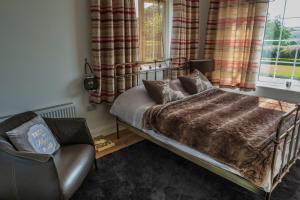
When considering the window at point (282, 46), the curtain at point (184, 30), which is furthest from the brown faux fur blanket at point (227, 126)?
the window at point (282, 46)

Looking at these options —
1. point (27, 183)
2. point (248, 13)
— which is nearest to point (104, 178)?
point (27, 183)

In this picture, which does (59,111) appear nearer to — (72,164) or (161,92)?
(72,164)

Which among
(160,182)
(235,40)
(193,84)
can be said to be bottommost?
(160,182)

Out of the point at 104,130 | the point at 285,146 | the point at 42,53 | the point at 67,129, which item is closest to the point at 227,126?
the point at 285,146

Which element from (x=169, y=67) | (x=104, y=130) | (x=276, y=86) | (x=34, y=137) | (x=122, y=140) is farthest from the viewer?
(x=169, y=67)

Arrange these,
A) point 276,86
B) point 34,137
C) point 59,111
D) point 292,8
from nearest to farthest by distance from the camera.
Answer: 1. point 34,137
2. point 59,111
3. point 292,8
4. point 276,86

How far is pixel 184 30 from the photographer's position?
371 centimetres

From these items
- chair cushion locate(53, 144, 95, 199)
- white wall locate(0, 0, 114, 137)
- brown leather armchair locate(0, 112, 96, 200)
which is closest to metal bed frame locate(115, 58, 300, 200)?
chair cushion locate(53, 144, 95, 199)

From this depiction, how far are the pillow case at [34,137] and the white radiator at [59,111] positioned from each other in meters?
0.39

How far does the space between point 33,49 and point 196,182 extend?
2.26 m

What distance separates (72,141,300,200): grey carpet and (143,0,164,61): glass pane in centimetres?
179

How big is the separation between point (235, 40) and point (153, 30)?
1.47 metres

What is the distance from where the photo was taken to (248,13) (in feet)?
11.9

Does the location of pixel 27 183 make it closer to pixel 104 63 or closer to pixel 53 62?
pixel 53 62
